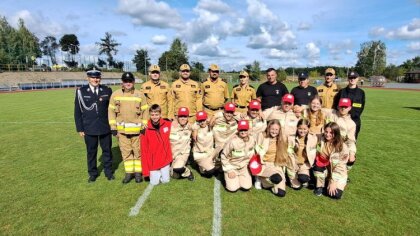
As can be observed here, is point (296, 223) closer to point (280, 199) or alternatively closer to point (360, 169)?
point (280, 199)

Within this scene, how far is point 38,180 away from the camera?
5465mm

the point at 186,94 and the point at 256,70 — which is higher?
the point at 256,70

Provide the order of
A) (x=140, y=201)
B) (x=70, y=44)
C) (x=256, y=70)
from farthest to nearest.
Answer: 1. (x=70, y=44)
2. (x=256, y=70)
3. (x=140, y=201)

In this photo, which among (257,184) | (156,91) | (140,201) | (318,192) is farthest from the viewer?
(156,91)

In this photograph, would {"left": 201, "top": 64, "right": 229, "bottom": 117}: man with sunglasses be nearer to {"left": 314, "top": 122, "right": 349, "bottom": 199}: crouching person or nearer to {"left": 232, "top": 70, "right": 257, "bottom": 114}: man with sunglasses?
{"left": 232, "top": 70, "right": 257, "bottom": 114}: man with sunglasses

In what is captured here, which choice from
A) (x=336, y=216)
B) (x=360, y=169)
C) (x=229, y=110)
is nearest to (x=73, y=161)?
(x=229, y=110)

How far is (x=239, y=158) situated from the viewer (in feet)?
16.8

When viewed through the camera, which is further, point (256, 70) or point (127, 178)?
point (256, 70)

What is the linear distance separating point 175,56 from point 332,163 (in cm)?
8838

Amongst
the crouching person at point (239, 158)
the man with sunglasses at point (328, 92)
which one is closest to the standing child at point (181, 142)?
the crouching person at point (239, 158)

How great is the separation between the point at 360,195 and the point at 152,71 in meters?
4.69

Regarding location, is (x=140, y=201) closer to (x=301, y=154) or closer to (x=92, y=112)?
(x=92, y=112)

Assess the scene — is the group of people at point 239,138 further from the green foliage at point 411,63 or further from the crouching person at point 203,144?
the green foliage at point 411,63

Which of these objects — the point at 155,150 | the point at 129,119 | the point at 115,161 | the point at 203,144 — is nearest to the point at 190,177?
the point at 203,144
